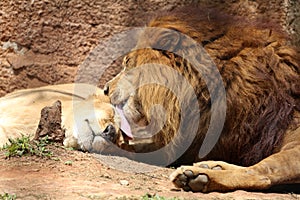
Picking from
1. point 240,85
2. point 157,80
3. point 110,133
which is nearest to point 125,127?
point 110,133

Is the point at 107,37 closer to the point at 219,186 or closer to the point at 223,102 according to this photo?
the point at 223,102

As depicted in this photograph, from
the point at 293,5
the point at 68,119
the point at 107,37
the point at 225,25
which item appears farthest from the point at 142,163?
the point at 293,5

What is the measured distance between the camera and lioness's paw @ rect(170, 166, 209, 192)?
280 centimetres

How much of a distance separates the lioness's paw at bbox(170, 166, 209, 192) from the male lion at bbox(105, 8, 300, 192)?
596 mm

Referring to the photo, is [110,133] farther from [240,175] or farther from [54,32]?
[54,32]

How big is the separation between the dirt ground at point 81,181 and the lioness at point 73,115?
0.44 meters

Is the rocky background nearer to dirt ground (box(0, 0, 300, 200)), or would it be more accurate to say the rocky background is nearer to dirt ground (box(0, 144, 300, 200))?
dirt ground (box(0, 0, 300, 200))

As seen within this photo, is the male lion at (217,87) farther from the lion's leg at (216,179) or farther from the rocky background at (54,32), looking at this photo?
the rocky background at (54,32)

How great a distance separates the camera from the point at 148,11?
199 inches

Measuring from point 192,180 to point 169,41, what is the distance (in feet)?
3.74

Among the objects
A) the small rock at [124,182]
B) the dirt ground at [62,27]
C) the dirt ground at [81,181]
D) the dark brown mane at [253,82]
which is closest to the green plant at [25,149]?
the dirt ground at [81,181]

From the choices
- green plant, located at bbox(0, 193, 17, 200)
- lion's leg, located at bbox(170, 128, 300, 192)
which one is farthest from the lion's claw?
green plant, located at bbox(0, 193, 17, 200)

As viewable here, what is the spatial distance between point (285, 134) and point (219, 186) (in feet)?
2.41

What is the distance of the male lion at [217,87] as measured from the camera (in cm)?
348
